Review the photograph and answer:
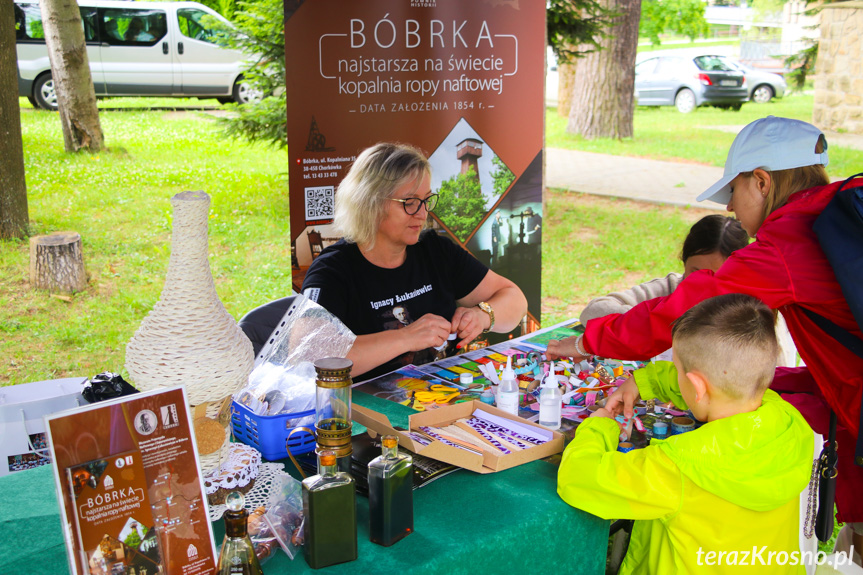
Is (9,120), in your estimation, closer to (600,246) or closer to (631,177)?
(600,246)

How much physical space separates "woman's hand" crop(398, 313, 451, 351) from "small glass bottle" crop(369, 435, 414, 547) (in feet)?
3.40

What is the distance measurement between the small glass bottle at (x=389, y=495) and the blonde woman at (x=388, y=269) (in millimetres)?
1030

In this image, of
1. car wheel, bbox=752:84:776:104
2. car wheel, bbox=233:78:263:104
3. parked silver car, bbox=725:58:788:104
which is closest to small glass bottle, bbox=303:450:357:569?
car wheel, bbox=233:78:263:104

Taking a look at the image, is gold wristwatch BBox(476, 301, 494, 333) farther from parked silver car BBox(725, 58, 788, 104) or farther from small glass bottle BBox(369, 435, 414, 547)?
parked silver car BBox(725, 58, 788, 104)

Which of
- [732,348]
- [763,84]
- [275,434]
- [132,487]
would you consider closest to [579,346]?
[732,348]

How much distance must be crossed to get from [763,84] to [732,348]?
1713 cm

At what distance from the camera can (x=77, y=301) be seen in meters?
5.52

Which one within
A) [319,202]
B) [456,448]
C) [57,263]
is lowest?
[57,263]

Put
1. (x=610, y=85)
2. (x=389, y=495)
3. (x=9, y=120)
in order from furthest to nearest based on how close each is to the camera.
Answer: (x=610, y=85), (x=9, y=120), (x=389, y=495)

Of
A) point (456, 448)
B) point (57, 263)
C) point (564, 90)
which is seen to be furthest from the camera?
point (564, 90)

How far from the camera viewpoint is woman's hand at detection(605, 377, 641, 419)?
192cm

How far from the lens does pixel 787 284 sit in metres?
1.82

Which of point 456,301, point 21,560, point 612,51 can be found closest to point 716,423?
point 21,560

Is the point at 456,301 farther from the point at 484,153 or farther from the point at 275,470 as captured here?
the point at 275,470
